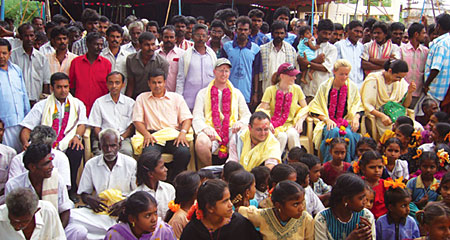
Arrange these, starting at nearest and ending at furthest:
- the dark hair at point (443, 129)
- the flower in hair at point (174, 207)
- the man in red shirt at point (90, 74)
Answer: the flower in hair at point (174, 207), the dark hair at point (443, 129), the man in red shirt at point (90, 74)

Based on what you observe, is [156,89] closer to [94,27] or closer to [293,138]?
[293,138]

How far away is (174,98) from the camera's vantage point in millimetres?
5805

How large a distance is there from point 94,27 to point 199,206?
5080mm

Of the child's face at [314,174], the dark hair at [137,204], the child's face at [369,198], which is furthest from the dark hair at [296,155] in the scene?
the dark hair at [137,204]

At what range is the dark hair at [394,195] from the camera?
3.70m

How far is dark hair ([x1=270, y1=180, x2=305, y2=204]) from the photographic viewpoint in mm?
3215

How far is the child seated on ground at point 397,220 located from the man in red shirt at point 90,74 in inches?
154

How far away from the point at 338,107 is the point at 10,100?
4.17 meters

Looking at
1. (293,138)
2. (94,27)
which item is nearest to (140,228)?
(293,138)

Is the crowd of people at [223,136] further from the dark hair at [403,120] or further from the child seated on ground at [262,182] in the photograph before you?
the dark hair at [403,120]

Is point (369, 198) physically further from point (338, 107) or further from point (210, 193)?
point (338, 107)

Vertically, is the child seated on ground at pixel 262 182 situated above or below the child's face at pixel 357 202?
below

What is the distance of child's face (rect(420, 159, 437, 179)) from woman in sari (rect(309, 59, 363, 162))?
4.45 feet

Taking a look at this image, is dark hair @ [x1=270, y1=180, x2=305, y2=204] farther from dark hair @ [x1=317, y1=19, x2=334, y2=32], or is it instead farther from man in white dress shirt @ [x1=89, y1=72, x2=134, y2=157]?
dark hair @ [x1=317, y1=19, x2=334, y2=32]
